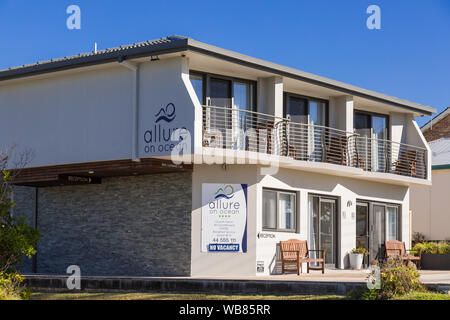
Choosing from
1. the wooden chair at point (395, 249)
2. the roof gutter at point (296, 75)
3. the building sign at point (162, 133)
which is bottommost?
the wooden chair at point (395, 249)

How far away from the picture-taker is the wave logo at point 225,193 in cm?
2151

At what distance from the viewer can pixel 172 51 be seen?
1970 cm

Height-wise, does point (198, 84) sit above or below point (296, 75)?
below

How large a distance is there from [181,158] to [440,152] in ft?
57.8

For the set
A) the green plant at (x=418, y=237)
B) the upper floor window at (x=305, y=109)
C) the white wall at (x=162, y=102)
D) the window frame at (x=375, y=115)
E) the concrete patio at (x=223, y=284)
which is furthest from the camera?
the green plant at (x=418, y=237)

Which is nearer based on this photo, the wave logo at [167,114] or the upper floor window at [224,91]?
the wave logo at [167,114]

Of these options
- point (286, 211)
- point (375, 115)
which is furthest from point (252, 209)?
point (375, 115)

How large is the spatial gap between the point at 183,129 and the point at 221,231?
11.2 feet

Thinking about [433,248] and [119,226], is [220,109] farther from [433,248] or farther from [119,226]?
[433,248]

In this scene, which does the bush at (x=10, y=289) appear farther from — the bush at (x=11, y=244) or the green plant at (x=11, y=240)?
the green plant at (x=11, y=240)

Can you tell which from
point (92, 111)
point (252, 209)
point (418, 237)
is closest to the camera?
point (252, 209)

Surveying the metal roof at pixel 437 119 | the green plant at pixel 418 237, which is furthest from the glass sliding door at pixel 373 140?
the metal roof at pixel 437 119

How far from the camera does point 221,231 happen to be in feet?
70.5
